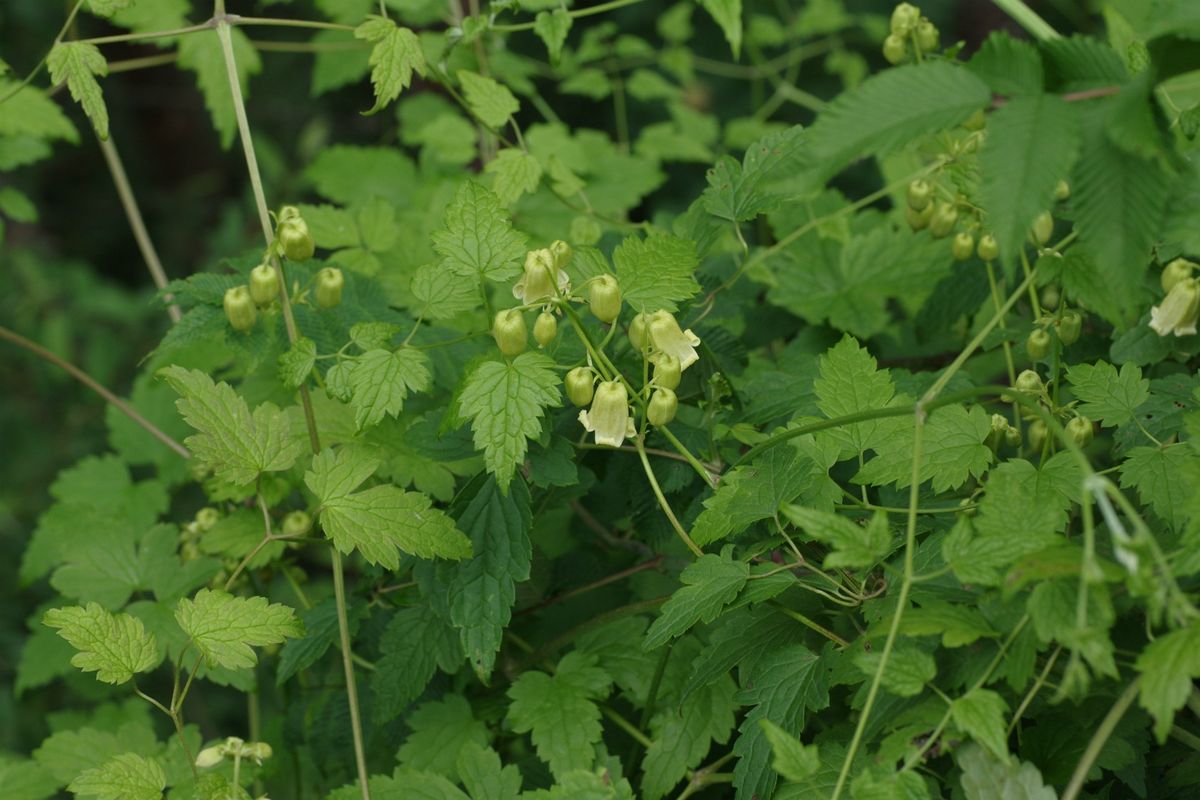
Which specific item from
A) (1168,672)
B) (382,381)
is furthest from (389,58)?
(1168,672)

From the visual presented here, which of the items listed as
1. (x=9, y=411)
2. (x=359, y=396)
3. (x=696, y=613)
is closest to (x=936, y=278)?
(x=696, y=613)

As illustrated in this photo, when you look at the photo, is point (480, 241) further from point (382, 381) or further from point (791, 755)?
point (791, 755)

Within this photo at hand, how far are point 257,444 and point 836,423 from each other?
1.97 feet

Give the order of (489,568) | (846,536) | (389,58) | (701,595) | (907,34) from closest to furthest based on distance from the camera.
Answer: (846,536), (701,595), (489,568), (389,58), (907,34)

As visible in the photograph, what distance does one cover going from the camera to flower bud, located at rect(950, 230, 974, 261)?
1394 mm

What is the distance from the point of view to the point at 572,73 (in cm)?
248

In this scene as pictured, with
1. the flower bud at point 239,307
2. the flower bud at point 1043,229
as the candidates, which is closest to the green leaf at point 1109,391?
the flower bud at point 1043,229

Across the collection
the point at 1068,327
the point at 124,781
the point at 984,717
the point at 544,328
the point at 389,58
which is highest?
the point at 389,58

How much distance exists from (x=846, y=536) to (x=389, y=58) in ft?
2.44

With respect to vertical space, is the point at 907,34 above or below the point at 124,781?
above

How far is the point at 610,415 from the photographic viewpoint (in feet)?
3.59

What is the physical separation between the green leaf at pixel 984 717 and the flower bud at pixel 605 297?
1.54ft

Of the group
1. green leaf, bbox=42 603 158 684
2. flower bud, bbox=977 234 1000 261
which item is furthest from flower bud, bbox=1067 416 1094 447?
green leaf, bbox=42 603 158 684

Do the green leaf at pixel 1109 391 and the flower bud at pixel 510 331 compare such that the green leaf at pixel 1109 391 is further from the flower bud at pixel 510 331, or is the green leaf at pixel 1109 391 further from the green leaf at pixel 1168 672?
the flower bud at pixel 510 331
